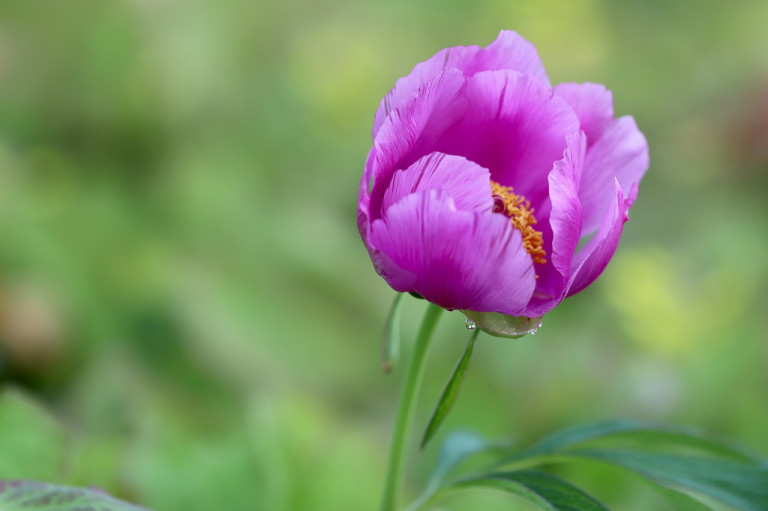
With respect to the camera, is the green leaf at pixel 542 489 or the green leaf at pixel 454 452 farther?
the green leaf at pixel 454 452

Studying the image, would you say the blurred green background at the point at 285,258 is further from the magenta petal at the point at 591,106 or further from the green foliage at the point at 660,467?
the magenta petal at the point at 591,106

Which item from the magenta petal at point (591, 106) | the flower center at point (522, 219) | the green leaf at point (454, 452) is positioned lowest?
the green leaf at point (454, 452)

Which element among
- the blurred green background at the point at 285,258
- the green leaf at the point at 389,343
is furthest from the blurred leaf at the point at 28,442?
the green leaf at the point at 389,343

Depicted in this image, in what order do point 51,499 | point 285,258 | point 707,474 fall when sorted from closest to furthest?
1. point 51,499
2. point 707,474
3. point 285,258

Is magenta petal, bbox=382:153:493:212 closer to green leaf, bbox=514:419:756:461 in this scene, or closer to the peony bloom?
the peony bloom

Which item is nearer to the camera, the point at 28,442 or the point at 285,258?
the point at 28,442

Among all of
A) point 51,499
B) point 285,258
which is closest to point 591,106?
point 51,499

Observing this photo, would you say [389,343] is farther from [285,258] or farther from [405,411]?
[285,258]
